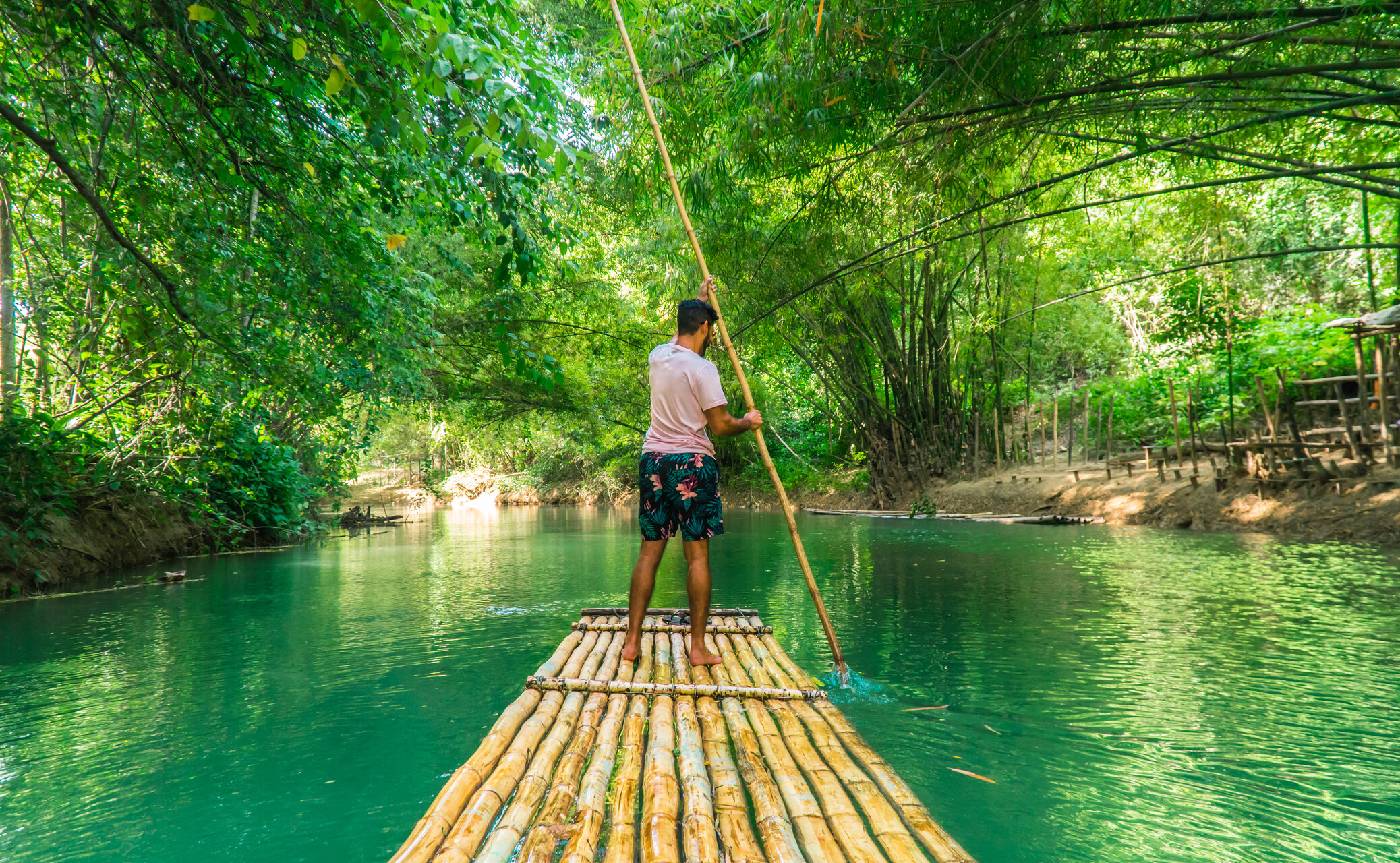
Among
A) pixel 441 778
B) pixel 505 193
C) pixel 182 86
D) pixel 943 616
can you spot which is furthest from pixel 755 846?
pixel 182 86

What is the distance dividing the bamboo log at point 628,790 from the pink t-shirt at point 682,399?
909 mm

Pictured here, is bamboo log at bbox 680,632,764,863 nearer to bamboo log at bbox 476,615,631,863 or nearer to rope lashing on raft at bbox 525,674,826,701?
rope lashing on raft at bbox 525,674,826,701

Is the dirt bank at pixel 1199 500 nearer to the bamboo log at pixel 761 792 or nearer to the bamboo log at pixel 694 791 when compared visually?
the bamboo log at pixel 761 792

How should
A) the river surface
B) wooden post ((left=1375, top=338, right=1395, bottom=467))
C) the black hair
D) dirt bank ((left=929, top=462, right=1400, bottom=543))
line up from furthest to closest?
1. dirt bank ((left=929, top=462, right=1400, bottom=543))
2. wooden post ((left=1375, top=338, right=1395, bottom=467))
3. the black hair
4. the river surface

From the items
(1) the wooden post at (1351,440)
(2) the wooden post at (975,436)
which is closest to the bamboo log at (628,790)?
(1) the wooden post at (1351,440)

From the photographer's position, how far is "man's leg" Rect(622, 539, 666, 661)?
3.02 m

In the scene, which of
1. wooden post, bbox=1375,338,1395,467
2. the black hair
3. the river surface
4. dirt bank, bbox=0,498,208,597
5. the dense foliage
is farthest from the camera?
wooden post, bbox=1375,338,1395,467

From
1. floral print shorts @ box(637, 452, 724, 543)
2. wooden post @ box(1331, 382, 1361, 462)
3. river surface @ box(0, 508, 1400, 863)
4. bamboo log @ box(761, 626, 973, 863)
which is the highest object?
wooden post @ box(1331, 382, 1361, 462)

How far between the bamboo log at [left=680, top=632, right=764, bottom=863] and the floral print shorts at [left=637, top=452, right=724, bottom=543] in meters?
0.73

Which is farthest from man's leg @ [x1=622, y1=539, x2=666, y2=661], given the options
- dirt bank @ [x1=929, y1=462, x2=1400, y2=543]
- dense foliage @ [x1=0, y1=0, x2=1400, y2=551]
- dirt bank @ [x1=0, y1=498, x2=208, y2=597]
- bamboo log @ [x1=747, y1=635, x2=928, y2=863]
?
dirt bank @ [x1=929, y1=462, x2=1400, y2=543]

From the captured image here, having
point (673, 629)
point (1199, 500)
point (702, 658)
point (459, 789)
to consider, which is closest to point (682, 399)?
point (702, 658)

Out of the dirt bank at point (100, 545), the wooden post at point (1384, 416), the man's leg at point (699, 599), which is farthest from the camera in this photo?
the wooden post at point (1384, 416)

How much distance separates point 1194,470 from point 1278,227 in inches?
240

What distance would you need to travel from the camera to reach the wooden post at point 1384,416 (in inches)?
289
